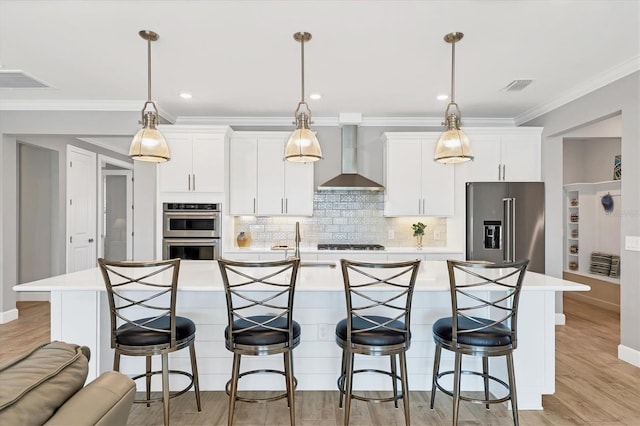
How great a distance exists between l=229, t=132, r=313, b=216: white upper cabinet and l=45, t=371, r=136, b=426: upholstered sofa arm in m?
3.86

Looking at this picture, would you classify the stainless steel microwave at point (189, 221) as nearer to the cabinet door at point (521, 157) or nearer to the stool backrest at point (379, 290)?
the stool backrest at point (379, 290)

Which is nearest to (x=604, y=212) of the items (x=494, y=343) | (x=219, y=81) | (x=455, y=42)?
(x=455, y=42)

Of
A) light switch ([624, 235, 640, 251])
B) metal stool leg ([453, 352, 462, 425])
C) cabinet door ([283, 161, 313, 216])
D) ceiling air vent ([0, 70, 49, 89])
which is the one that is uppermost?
ceiling air vent ([0, 70, 49, 89])

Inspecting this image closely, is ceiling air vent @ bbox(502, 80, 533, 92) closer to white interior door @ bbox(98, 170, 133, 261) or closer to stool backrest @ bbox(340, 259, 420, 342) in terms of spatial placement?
stool backrest @ bbox(340, 259, 420, 342)

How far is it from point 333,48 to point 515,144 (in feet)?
9.72

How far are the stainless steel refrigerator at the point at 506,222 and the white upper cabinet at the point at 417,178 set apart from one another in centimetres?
35

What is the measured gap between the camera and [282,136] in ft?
16.0

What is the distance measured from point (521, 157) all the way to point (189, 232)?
4201 mm

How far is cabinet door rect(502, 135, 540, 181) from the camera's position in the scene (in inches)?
188

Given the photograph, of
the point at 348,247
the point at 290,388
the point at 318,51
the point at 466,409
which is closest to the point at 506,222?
the point at 348,247

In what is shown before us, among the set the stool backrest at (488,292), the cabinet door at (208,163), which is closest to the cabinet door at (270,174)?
the cabinet door at (208,163)

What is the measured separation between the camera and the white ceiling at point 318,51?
2.50 m

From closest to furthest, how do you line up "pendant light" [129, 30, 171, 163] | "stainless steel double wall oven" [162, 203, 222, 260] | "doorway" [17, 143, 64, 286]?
1. "pendant light" [129, 30, 171, 163]
2. "stainless steel double wall oven" [162, 203, 222, 260]
3. "doorway" [17, 143, 64, 286]

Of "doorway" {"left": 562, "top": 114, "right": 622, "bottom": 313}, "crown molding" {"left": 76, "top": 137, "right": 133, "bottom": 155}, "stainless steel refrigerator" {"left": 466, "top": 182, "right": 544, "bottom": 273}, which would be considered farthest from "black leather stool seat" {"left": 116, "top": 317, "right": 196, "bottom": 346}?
"crown molding" {"left": 76, "top": 137, "right": 133, "bottom": 155}
